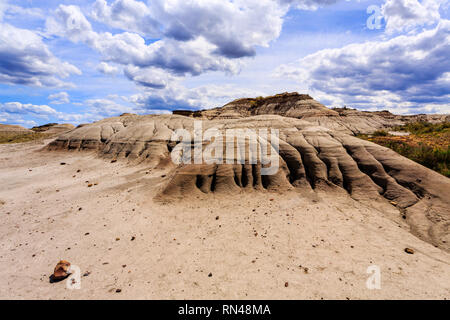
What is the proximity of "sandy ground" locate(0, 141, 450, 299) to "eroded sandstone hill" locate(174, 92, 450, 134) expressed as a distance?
3260 centimetres

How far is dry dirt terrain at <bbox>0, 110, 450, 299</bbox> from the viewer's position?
5.58 m

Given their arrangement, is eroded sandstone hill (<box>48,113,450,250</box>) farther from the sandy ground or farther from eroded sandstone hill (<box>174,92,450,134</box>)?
eroded sandstone hill (<box>174,92,450,134</box>)

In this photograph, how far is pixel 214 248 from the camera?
7109 millimetres

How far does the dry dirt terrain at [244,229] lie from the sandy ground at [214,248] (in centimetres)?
4

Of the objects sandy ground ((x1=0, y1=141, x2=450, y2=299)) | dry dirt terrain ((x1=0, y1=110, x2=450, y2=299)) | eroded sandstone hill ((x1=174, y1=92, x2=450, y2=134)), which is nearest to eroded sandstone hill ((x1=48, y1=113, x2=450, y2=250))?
dry dirt terrain ((x1=0, y1=110, x2=450, y2=299))

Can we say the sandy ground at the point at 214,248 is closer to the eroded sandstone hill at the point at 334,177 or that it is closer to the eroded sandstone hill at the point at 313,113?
the eroded sandstone hill at the point at 334,177

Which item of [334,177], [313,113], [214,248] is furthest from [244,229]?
[313,113]

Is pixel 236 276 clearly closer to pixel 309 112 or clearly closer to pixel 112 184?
pixel 112 184

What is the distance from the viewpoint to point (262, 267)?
6.13 metres

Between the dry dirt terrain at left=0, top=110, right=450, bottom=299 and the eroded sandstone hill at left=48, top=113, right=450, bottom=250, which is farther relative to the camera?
the eroded sandstone hill at left=48, top=113, right=450, bottom=250

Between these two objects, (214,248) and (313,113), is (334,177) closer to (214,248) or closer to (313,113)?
(214,248)

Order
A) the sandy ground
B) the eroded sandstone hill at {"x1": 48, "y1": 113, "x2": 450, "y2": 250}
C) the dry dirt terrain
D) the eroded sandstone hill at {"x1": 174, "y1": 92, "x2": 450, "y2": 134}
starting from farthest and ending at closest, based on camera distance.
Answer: the eroded sandstone hill at {"x1": 174, "y1": 92, "x2": 450, "y2": 134} → the eroded sandstone hill at {"x1": 48, "y1": 113, "x2": 450, "y2": 250} → the dry dirt terrain → the sandy ground

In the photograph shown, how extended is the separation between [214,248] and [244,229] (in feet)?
5.12
